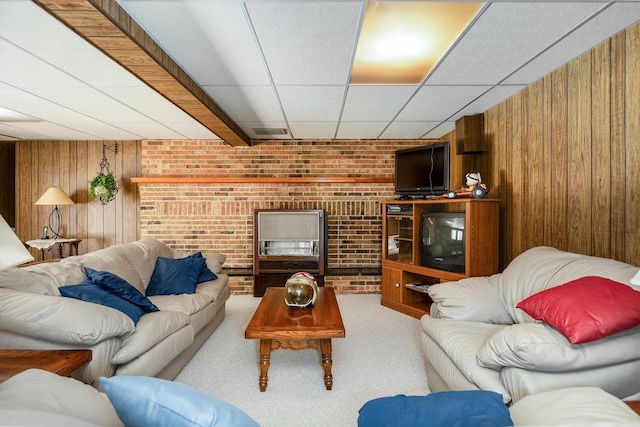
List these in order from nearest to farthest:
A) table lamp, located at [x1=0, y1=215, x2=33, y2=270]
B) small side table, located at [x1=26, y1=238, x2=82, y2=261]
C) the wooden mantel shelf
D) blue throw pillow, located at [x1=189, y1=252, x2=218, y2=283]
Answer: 1. table lamp, located at [x1=0, y1=215, x2=33, y2=270]
2. blue throw pillow, located at [x1=189, y1=252, x2=218, y2=283]
3. small side table, located at [x1=26, y1=238, x2=82, y2=261]
4. the wooden mantel shelf

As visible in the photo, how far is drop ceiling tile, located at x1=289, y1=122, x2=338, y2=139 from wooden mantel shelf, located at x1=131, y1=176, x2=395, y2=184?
61 centimetres

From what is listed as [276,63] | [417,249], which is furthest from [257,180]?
[276,63]

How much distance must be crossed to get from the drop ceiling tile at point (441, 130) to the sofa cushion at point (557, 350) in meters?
3.15

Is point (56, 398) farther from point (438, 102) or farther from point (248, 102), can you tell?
point (438, 102)

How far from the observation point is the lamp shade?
454 centimetres

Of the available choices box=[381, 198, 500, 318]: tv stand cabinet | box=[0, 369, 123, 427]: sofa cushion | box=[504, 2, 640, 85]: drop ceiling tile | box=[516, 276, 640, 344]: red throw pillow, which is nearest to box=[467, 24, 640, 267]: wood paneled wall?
box=[504, 2, 640, 85]: drop ceiling tile

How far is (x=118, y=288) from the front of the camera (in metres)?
2.15

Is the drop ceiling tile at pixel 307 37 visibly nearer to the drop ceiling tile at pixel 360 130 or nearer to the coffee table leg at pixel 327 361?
the drop ceiling tile at pixel 360 130

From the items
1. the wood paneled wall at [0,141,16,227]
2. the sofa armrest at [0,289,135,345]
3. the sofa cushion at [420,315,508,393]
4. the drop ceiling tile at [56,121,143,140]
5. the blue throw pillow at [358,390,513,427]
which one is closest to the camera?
the blue throw pillow at [358,390,513,427]

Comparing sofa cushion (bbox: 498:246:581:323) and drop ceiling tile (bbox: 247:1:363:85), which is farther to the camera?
sofa cushion (bbox: 498:246:581:323)

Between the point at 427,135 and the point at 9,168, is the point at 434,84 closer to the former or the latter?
the point at 427,135

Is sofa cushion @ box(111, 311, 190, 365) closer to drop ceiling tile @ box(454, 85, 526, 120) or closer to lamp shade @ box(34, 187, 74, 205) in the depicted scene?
drop ceiling tile @ box(454, 85, 526, 120)

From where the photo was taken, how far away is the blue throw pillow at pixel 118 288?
84.0 inches

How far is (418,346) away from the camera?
2844mm
